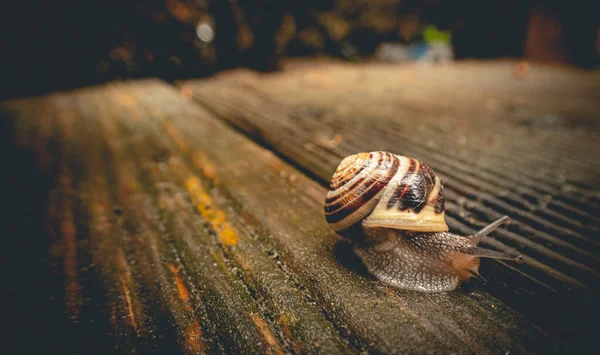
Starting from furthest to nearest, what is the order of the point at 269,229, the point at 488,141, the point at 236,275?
1. the point at 488,141
2. the point at 269,229
3. the point at 236,275

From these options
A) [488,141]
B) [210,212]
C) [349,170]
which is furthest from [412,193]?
[488,141]

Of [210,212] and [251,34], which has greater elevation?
[251,34]

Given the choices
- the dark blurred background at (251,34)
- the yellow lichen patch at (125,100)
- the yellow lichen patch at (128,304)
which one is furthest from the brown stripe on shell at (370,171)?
the dark blurred background at (251,34)

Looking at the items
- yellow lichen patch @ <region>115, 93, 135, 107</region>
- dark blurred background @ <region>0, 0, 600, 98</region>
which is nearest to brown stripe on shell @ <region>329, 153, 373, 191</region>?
yellow lichen patch @ <region>115, 93, 135, 107</region>

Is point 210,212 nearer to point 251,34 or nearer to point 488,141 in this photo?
point 488,141

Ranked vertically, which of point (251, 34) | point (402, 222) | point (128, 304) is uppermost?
point (251, 34)

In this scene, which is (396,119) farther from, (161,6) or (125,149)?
(161,6)

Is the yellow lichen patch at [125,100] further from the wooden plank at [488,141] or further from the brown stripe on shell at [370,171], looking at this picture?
the brown stripe on shell at [370,171]

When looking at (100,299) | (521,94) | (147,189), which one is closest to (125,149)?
(147,189)
